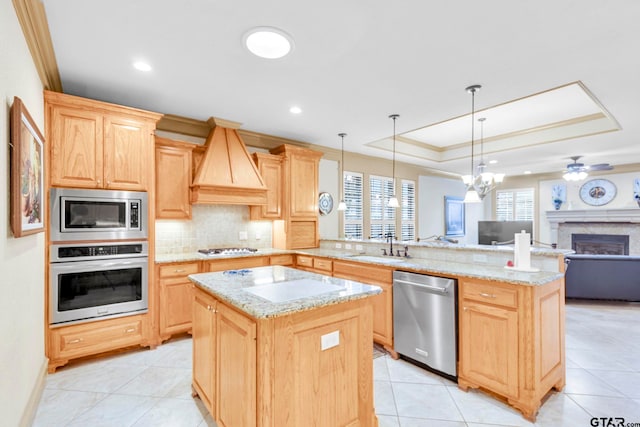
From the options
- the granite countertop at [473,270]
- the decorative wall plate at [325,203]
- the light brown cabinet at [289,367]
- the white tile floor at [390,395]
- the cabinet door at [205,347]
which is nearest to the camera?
the light brown cabinet at [289,367]

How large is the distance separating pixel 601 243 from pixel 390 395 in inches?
306

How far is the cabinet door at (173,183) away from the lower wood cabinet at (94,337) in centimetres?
121

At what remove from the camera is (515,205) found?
8.48 metres

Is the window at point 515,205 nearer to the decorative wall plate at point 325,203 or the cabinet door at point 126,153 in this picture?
the decorative wall plate at point 325,203

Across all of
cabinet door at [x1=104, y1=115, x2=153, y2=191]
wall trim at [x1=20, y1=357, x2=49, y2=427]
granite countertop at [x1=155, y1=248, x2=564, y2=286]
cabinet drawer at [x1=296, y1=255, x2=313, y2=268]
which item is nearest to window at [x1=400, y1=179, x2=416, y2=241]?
cabinet drawer at [x1=296, y1=255, x2=313, y2=268]

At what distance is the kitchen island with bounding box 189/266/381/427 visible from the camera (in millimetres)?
1452

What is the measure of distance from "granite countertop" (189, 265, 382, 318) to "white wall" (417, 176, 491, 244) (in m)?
5.42

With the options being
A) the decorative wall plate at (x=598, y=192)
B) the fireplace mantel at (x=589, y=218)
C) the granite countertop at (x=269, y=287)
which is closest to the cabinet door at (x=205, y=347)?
the granite countertop at (x=269, y=287)

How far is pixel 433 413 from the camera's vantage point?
215cm

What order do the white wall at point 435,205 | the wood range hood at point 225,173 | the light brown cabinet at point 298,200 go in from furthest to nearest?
the white wall at point 435,205, the light brown cabinet at point 298,200, the wood range hood at point 225,173

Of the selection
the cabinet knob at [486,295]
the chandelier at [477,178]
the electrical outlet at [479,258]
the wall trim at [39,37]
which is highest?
the wall trim at [39,37]

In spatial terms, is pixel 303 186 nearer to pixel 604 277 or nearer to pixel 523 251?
pixel 523 251

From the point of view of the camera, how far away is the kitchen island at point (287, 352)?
145 centimetres

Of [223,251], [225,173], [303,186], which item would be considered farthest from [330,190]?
[223,251]
